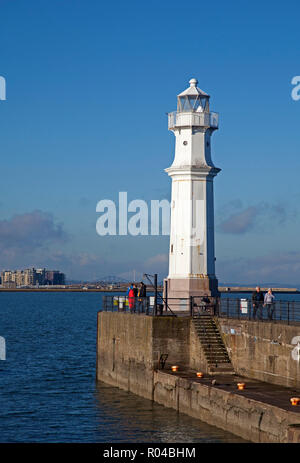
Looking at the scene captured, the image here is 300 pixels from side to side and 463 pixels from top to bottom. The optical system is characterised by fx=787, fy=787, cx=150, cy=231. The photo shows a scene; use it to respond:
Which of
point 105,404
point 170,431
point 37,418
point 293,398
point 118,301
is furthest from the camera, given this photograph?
point 118,301

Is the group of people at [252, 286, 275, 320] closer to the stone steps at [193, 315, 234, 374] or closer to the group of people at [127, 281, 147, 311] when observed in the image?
the stone steps at [193, 315, 234, 374]

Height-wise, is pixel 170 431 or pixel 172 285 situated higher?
pixel 172 285

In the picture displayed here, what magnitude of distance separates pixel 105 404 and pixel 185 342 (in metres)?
3.93

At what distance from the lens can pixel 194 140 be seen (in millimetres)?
37281

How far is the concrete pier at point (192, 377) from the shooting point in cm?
2150

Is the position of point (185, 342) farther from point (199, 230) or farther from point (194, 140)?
point (194, 140)

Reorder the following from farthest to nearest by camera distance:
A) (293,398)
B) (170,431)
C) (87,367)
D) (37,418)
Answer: (87,367) < (37,418) < (170,431) < (293,398)

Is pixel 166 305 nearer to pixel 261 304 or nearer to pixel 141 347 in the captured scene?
pixel 141 347

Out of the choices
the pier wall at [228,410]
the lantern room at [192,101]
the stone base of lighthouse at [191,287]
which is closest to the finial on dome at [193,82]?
the lantern room at [192,101]

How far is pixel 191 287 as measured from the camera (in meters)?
36.7

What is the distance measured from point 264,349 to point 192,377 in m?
2.75

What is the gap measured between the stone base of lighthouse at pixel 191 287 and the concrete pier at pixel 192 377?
332cm
